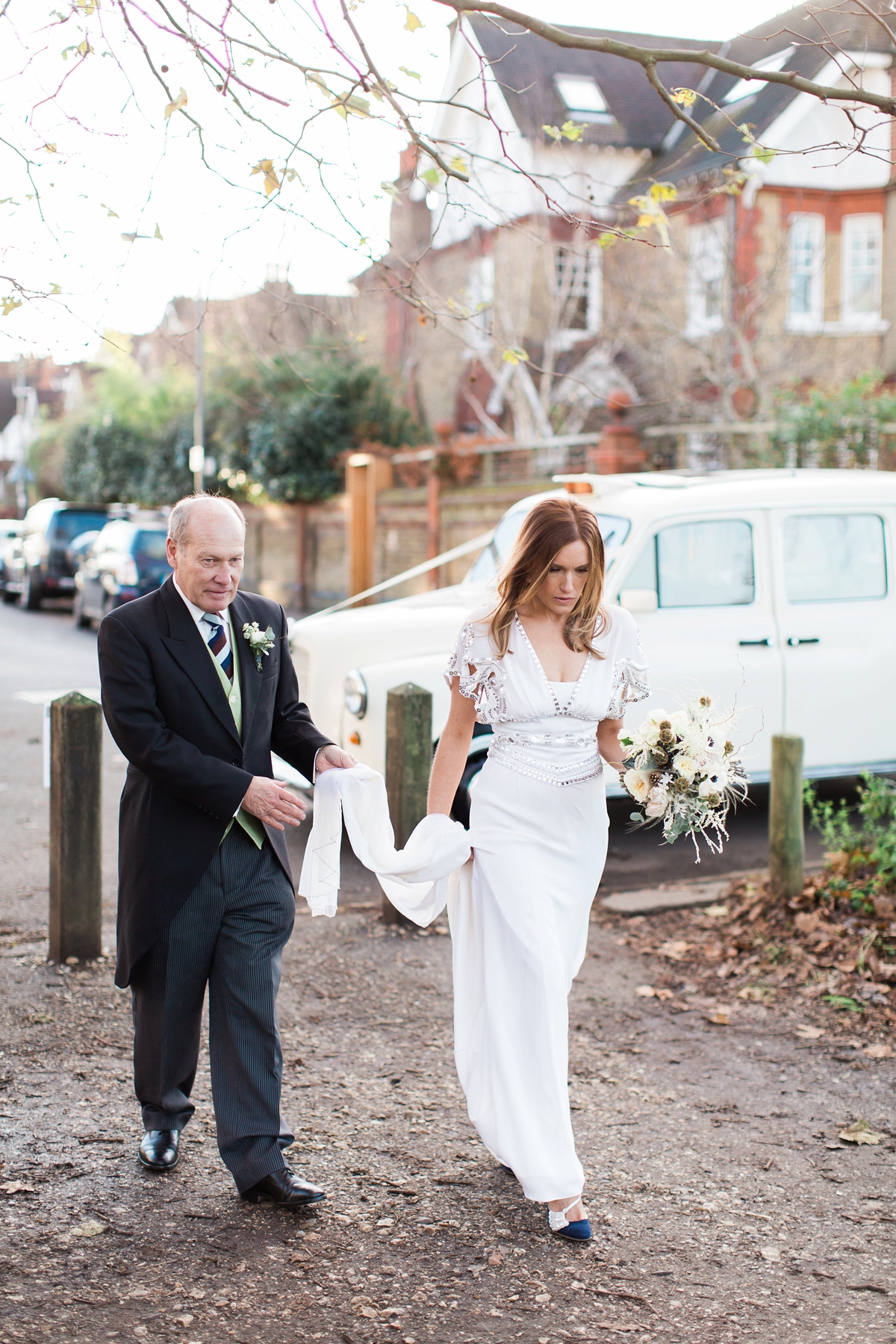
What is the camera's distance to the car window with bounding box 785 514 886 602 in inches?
300

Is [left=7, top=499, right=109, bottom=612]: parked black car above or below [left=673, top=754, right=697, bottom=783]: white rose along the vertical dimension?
above

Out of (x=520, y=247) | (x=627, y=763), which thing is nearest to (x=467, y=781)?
(x=627, y=763)

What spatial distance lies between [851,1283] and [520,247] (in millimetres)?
21568

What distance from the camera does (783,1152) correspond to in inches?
159

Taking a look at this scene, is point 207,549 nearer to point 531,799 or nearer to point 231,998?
point 531,799

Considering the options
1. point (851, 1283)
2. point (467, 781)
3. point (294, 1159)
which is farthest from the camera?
point (467, 781)

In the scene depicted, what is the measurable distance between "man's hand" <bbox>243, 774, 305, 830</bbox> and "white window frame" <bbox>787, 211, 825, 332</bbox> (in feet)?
68.2

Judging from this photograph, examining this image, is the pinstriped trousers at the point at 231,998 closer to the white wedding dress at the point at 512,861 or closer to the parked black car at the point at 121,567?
the white wedding dress at the point at 512,861

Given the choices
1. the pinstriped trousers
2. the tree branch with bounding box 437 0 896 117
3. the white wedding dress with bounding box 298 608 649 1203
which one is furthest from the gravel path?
the tree branch with bounding box 437 0 896 117

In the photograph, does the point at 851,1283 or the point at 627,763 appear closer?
the point at 851,1283

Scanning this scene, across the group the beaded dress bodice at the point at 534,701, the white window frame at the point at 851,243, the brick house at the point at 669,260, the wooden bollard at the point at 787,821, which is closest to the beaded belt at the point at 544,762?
the beaded dress bodice at the point at 534,701

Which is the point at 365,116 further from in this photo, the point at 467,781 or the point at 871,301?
the point at 871,301

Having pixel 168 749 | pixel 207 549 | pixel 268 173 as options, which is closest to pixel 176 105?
pixel 268 173

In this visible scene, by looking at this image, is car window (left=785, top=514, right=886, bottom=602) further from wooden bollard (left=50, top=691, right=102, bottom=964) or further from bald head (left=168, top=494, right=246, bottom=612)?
bald head (left=168, top=494, right=246, bottom=612)
